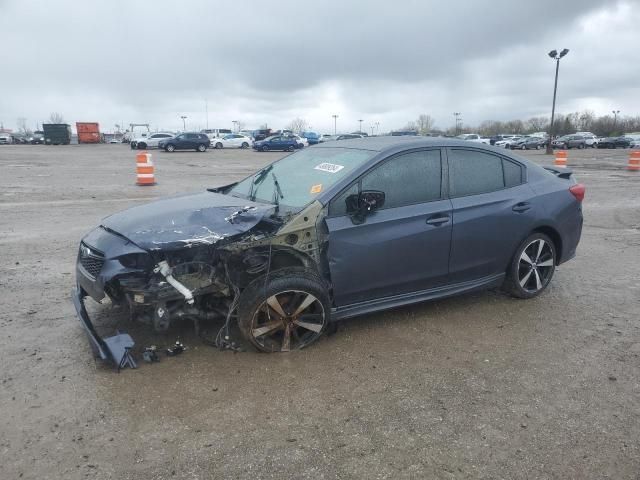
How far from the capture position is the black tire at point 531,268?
483 centimetres

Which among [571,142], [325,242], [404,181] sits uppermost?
[404,181]

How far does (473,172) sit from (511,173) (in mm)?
523

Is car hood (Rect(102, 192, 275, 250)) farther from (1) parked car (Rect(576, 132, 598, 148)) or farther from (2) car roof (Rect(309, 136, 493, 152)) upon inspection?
(1) parked car (Rect(576, 132, 598, 148))

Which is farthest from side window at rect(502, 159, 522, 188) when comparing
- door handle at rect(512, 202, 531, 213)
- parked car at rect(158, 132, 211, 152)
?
parked car at rect(158, 132, 211, 152)

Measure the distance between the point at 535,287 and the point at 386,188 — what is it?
6.87ft

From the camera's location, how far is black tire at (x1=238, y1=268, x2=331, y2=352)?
3654mm

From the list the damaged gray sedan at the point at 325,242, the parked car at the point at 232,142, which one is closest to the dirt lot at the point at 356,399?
the damaged gray sedan at the point at 325,242

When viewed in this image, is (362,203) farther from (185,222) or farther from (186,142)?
(186,142)

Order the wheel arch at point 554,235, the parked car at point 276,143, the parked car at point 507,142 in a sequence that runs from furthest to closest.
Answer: the parked car at point 507,142
the parked car at point 276,143
the wheel arch at point 554,235

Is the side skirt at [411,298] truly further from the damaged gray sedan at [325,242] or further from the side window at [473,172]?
the side window at [473,172]

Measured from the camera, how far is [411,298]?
427 centimetres

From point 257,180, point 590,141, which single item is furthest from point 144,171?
point 590,141

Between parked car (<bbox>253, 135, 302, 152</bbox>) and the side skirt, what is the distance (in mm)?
39826

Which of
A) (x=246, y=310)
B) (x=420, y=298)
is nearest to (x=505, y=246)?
(x=420, y=298)
